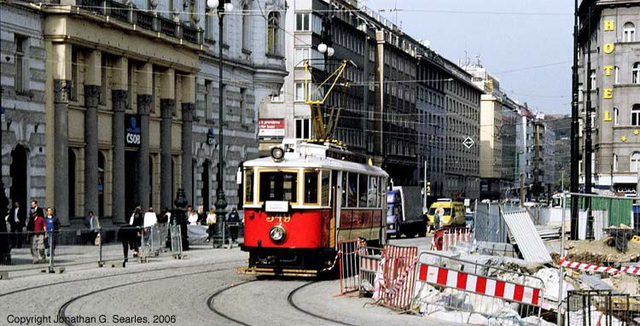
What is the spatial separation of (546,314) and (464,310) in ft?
4.24

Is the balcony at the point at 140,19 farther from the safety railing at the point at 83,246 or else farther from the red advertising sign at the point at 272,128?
the red advertising sign at the point at 272,128

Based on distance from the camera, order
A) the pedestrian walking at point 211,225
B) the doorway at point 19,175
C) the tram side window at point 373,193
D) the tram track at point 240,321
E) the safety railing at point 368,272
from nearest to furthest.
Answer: the tram track at point 240,321 < the safety railing at point 368,272 < the tram side window at point 373,193 < the doorway at point 19,175 < the pedestrian walking at point 211,225

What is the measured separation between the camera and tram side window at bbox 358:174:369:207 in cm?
2884

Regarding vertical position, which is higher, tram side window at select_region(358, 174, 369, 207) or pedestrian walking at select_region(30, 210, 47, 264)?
tram side window at select_region(358, 174, 369, 207)

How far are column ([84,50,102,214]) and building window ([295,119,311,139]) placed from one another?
40743 mm

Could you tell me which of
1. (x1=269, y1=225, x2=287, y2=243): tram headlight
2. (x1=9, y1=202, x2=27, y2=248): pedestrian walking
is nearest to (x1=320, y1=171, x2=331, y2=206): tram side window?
(x1=269, y1=225, x2=287, y2=243): tram headlight

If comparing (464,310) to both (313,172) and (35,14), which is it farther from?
(35,14)

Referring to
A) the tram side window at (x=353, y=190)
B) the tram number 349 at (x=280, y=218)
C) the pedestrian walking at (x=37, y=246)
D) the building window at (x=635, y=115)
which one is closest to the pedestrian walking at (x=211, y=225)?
→ the pedestrian walking at (x=37, y=246)

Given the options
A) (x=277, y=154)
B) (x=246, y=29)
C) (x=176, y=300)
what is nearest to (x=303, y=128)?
(x=246, y=29)

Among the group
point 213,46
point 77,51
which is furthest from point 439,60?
point 77,51

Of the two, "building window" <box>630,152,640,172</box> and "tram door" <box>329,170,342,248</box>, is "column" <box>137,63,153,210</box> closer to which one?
"tram door" <box>329,170,342,248</box>

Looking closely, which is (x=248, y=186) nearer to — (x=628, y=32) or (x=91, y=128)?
(x=91, y=128)

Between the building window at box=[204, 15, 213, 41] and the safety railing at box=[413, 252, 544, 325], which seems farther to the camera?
the building window at box=[204, 15, 213, 41]

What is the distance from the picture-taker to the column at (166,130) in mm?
49969
